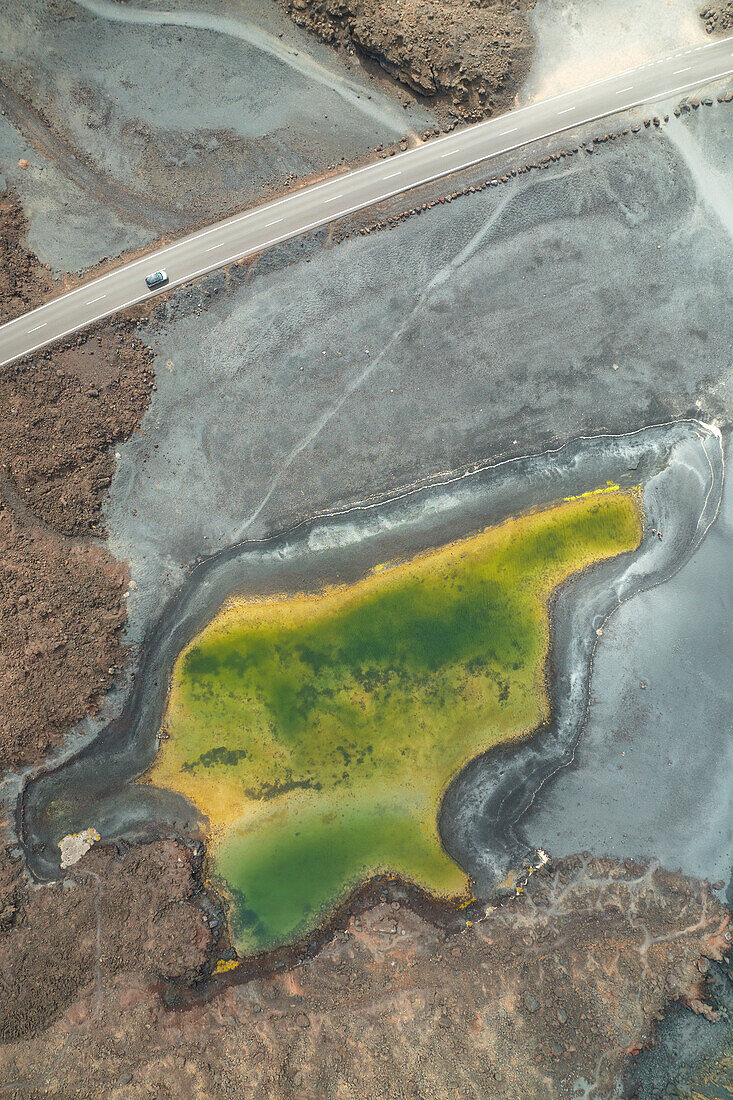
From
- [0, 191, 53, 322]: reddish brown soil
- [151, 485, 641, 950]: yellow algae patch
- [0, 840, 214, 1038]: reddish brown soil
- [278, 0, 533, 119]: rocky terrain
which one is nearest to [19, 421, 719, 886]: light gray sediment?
[151, 485, 641, 950]: yellow algae patch

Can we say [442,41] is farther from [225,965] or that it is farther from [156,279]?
[225,965]

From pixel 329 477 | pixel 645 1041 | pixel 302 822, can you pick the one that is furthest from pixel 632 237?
pixel 645 1041

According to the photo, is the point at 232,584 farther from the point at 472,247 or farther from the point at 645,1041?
the point at 645,1041

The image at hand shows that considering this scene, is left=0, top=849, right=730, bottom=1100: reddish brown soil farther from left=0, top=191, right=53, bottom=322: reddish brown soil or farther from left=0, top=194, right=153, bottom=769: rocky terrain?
left=0, top=191, right=53, bottom=322: reddish brown soil

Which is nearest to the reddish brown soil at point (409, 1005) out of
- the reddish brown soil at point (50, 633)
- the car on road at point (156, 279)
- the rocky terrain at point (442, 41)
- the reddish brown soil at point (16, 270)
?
the reddish brown soil at point (50, 633)

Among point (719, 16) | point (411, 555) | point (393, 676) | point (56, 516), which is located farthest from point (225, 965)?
point (719, 16)

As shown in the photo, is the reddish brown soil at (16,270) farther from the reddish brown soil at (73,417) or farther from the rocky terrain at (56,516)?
the reddish brown soil at (73,417)
